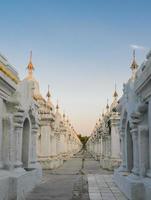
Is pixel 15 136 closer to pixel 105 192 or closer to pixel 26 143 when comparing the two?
pixel 26 143

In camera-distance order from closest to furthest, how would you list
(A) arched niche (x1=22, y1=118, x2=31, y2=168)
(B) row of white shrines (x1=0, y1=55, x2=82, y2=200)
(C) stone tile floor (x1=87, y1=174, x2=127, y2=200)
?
(B) row of white shrines (x1=0, y1=55, x2=82, y2=200), (C) stone tile floor (x1=87, y1=174, x2=127, y2=200), (A) arched niche (x1=22, y1=118, x2=31, y2=168)

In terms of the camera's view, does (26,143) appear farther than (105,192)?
Yes

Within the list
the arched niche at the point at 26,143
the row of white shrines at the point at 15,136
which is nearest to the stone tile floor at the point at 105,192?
the row of white shrines at the point at 15,136

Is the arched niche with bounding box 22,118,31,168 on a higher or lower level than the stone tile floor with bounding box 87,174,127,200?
higher

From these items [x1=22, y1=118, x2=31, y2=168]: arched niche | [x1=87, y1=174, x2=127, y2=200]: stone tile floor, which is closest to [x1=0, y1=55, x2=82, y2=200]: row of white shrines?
[x1=22, y1=118, x2=31, y2=168]: arched niche

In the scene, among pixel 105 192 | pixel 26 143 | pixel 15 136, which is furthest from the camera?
pixel 26 143

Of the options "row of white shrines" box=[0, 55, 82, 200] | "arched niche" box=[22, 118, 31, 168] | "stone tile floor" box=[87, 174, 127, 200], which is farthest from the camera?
"arched niche" box=[22, 118, 31, 168]

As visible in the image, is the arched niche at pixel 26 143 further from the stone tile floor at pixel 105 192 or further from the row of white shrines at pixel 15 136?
the stone tile floor at pixel 105 192

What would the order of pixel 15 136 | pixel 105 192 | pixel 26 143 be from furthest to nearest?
pixel 26 143 → pixel 105 192 → pixel 15 136

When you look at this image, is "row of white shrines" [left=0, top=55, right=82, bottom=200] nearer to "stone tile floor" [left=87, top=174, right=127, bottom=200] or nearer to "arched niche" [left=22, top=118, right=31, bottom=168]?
"arched niche" [left=22, top=118, right=31, bottom=168]

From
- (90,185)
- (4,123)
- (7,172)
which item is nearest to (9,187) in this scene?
(7,172)

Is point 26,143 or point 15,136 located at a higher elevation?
point 15,136

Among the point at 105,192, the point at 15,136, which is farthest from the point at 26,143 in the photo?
the point at 105,192

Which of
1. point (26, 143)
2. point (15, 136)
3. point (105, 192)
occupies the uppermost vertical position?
point (15, 136)
